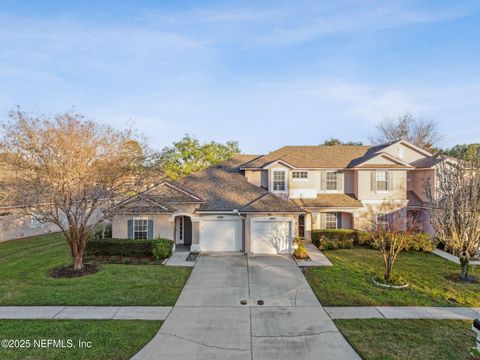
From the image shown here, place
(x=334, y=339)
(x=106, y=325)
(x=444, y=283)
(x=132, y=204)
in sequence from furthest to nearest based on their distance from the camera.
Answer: (x=132, y=204) → (x=444, y=283) → (x=106, y=325) → (x=334, y=339)

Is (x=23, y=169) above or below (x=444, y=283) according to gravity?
above

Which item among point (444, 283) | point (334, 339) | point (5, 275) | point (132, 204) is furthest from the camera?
point (132, 204)

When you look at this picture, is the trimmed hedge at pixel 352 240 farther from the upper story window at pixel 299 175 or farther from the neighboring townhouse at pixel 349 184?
the upper story window at pixel 299 175

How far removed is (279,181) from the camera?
20.3 m

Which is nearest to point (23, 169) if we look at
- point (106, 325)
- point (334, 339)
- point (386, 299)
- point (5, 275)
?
point (5, 275)

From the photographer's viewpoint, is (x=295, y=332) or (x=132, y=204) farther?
(x=132, y=204)

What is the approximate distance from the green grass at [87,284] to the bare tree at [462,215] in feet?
39.4

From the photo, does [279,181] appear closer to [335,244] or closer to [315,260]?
[335,244]

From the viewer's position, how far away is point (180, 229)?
63.2ft

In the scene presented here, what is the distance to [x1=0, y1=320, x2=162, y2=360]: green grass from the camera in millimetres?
6926

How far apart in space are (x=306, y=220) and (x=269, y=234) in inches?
173

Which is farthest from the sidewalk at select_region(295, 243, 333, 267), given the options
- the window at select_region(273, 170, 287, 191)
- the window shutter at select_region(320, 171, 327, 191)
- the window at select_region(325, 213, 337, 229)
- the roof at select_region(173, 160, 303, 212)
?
the window shutter at select_region(320, 171, 327, 191)

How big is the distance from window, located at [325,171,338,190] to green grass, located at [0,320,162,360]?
16103 mm

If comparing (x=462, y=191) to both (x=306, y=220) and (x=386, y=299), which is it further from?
(x=306, y=220)
